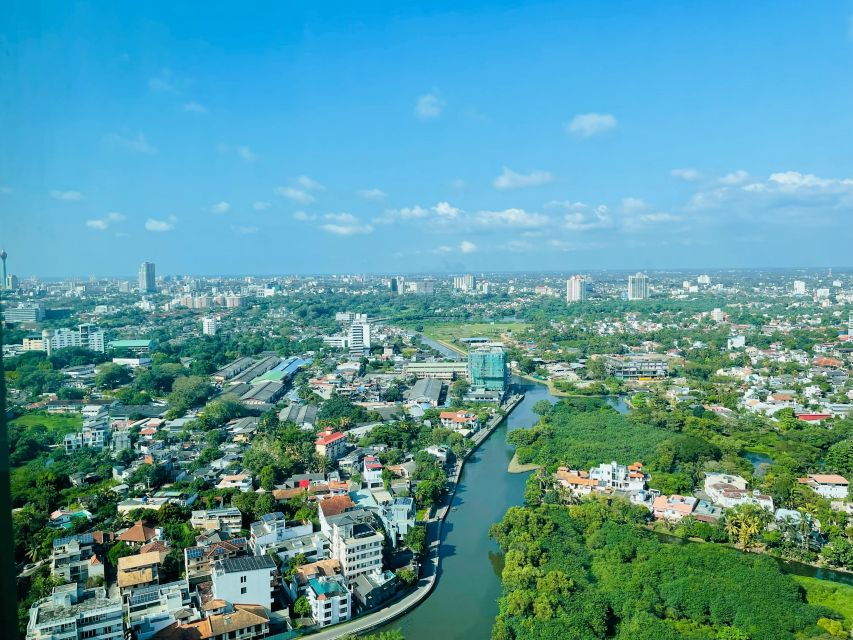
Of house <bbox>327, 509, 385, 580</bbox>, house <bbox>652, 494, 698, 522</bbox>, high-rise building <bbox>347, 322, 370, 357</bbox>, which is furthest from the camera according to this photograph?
high-rise building <bbox>347, 322, 370, 357</bbox>

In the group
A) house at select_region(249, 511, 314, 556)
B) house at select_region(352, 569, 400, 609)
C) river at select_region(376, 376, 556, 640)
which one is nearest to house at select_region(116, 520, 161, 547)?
house at select_region(249, 511, 314, 556)

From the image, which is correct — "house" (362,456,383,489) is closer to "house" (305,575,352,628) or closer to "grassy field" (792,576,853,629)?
"house" (305,575,352,628)

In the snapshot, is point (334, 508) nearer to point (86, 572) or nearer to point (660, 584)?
point (86, 572)

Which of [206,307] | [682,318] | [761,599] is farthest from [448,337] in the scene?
[761,599]

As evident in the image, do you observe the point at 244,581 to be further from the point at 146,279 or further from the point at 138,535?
the point at 146,279

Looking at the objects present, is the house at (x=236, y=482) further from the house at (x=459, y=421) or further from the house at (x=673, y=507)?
the house at (x=673, y=507)

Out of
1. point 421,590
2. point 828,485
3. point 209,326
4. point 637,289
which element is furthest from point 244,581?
point 637,289
